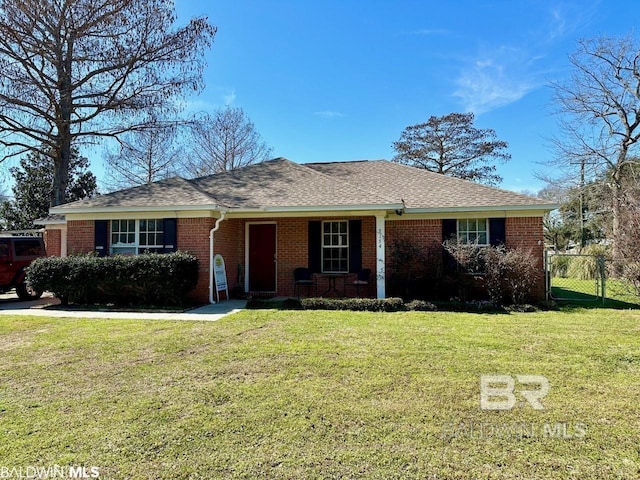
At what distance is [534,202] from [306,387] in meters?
9.02

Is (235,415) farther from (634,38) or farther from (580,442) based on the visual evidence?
(634,38)

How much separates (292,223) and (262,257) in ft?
4.83

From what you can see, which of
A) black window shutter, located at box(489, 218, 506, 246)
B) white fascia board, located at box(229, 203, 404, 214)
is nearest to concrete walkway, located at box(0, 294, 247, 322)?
white fascia board, located at box(229, 203, 404, 214)

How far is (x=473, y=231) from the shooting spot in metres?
11.2

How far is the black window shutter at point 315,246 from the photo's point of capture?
11.7 meters

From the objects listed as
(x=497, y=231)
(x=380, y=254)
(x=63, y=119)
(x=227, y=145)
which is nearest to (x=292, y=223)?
(x=380, y=254)

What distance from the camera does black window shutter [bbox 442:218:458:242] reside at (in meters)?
11.1

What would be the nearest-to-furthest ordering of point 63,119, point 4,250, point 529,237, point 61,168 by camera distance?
1. point 529,237
2. point 4,250
3. point 63,119
4. point 61,168

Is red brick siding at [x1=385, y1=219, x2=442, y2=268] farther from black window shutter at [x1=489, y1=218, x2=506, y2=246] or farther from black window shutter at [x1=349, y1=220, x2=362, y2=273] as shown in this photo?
black window shutter at [x1=489, y1=218, x2=506, y2=246]

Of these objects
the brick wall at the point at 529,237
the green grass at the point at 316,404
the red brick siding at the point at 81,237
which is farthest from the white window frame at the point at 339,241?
the red brick siding at the point at 81,237

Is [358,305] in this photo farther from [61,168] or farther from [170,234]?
[61,168]

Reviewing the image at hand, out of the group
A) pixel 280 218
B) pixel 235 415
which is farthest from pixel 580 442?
pixel 280 218

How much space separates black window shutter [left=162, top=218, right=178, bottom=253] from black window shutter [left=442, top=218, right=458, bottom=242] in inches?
296

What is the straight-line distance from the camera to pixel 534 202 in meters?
10.5
